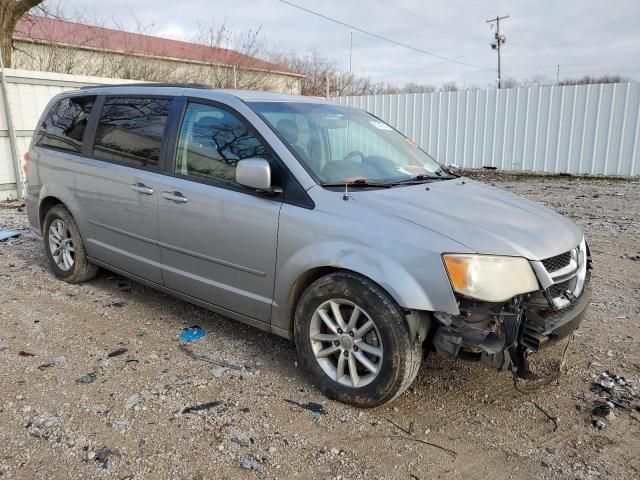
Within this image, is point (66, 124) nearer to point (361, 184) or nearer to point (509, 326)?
point (361, 184)

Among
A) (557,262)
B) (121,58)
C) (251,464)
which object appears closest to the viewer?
(251,464)

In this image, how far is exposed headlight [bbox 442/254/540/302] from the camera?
8.65 feet

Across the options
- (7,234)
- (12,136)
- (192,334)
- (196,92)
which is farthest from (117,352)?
(12,136)

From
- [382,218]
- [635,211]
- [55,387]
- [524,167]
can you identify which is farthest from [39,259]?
[524,167]

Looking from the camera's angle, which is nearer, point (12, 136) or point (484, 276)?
point (484, 276)

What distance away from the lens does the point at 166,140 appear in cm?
390

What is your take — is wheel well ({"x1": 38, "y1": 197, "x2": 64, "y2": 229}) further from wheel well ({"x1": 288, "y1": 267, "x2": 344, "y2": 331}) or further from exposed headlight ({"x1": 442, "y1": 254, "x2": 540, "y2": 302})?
exposed headlight ({"x1": 442, "y1": 254, "x2": 540, "y2": 302})

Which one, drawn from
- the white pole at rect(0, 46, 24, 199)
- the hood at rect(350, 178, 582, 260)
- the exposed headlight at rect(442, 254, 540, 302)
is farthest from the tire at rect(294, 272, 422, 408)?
the white pole at rect(0, 46, 24, 199)

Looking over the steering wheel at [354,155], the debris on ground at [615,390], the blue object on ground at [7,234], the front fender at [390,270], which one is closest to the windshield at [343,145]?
the steering wheel at [354,155]

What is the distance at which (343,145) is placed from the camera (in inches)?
147

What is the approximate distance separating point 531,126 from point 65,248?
1173cm

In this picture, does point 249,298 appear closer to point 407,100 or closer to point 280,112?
point 280,112

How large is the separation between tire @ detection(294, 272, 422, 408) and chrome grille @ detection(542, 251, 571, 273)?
821 mm

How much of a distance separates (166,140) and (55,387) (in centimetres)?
185
